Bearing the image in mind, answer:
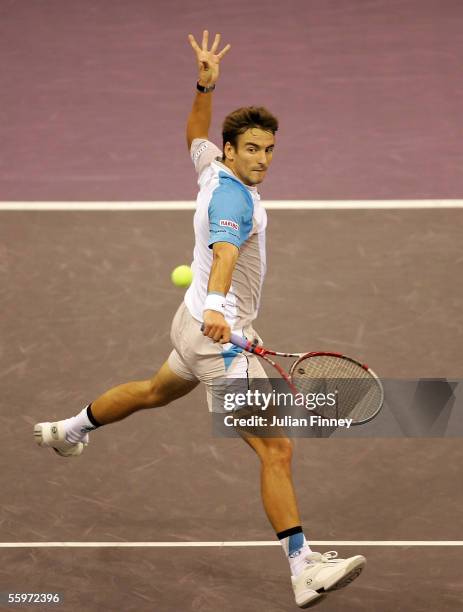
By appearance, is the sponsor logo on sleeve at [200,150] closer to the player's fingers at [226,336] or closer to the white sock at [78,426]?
the player's fingers at [226,336]

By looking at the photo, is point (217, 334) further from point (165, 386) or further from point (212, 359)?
point (165, 386)

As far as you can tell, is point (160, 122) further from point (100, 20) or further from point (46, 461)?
point (46, 461)

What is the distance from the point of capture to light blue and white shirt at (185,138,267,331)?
5.88m

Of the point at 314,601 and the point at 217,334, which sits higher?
the point at 217,334

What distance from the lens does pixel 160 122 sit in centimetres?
1077

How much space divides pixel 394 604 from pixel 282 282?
3095 millimetres

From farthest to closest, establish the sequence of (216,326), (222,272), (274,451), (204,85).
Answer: (204,85)
(274,451)
(222,272)
(216,326)

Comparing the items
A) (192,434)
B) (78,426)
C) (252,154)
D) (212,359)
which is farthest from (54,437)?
(252,154)

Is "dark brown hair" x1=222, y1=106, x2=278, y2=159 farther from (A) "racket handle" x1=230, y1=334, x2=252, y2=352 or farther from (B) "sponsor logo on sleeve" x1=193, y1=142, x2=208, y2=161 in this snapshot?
(A) "racket handle" x1=230, y1=334, x2=252, y2=352

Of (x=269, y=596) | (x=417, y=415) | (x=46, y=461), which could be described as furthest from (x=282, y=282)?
(x=269, y=596)

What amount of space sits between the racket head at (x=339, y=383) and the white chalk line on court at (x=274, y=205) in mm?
3448

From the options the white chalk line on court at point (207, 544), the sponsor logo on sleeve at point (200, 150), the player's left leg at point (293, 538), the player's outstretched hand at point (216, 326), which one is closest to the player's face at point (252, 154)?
the sponsor logo on sleeve at point (200, 150)

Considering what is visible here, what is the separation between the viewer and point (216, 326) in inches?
→ 216

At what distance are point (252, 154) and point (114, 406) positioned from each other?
1.63 meters
